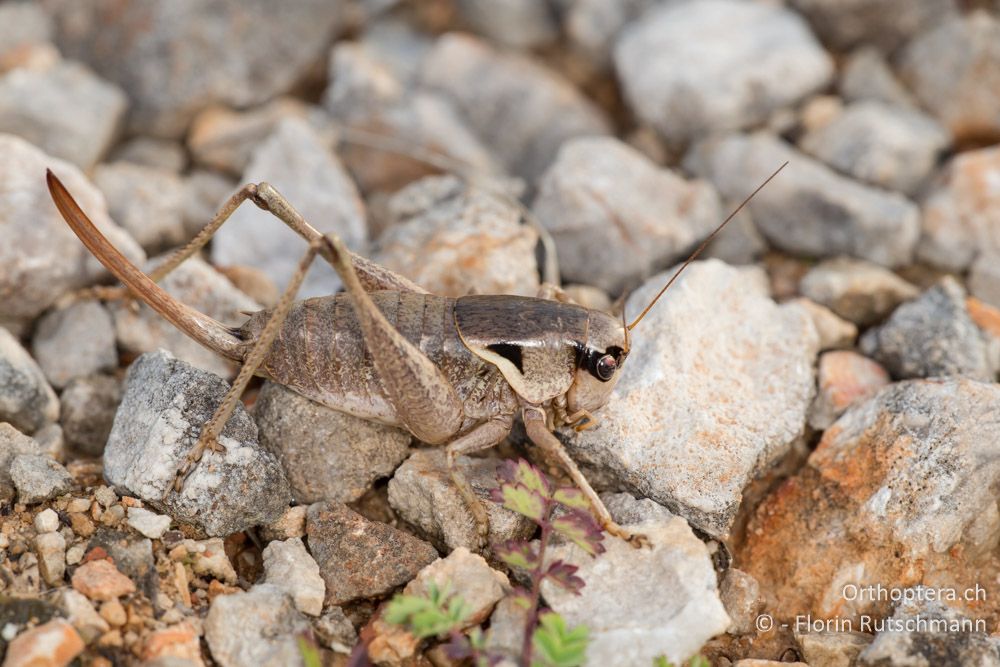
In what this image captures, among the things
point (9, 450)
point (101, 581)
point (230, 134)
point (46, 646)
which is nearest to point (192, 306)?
point (9, 450)

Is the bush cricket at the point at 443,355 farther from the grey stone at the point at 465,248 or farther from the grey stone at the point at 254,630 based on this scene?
the grey stone at the point at 254,630

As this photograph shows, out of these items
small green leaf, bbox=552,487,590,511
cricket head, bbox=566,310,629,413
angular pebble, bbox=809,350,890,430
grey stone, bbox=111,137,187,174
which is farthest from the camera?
grey stone, bbox=111,137,187,174

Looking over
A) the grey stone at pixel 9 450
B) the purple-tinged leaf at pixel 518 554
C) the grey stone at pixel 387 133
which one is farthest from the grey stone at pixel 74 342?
the purple-tinged leaf at pixel 518 554

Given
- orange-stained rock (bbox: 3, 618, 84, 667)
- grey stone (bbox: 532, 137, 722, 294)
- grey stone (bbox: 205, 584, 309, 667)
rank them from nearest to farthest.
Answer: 1. orange-stained rock (bbox: 3, 618, 84, 667)
2. grey stone (bbox: 205, 584, 309, 667)
3. grey stone (bbox: 532, 137, 722, 294)

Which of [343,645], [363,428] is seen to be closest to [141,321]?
[363,428]

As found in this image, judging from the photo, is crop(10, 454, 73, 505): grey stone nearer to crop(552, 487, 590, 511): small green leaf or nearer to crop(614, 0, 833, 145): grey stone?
crop(552, 487, 590, 511): small green leaf

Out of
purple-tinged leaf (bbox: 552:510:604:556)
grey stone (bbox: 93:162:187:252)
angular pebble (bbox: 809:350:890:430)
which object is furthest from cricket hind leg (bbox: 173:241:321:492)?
angular pebble (bbox: 809:350:890:430)

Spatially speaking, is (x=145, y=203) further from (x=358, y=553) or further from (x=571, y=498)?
(x=571, y=498)

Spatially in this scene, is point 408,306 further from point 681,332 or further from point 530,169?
point 530,169
